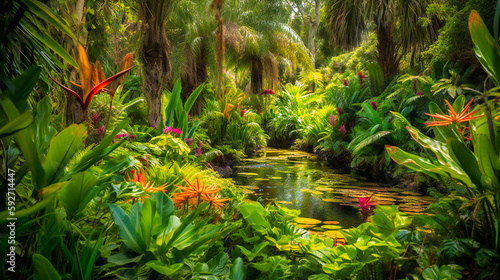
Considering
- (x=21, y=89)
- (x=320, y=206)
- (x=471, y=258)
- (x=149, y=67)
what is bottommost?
(x=320, y=206)

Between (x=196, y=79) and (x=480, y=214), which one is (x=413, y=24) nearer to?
(x=196, y=79)

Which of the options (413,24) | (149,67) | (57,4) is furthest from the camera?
(413,24)

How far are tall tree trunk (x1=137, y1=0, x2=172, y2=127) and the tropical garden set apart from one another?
0.8 inches

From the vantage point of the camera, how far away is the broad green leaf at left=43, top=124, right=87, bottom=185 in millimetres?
1444

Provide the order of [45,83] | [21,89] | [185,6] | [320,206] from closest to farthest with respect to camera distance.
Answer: [21,89] → [45,83] → [320,206] → [185,6]

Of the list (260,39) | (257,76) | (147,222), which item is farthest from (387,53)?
(147,222)

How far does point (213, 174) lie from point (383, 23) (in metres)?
5.82

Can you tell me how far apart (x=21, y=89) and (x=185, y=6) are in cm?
798

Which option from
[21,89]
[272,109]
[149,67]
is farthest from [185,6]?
[21,89]

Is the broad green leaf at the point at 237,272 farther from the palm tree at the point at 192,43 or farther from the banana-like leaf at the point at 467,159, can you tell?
the palm tree at the point at 192,43

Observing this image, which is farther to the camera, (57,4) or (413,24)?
(413,24)

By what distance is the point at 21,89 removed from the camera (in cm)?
142

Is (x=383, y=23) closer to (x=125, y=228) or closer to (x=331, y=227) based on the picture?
(x=331, y=227)

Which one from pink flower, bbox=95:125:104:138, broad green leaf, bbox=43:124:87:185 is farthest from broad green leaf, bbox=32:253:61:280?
pink flower, bbox=95:125:104:138
